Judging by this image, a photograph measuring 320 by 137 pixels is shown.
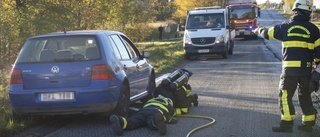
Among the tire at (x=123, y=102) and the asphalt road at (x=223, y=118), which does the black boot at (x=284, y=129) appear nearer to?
the asphalt road at (x=223, y=118)

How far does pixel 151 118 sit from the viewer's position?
648cm

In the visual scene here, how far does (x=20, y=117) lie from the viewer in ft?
22.8

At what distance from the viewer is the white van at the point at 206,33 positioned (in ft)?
66.5

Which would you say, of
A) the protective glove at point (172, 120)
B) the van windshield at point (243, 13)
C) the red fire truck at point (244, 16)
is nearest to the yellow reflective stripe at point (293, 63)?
the protective glove at point (172, 120)

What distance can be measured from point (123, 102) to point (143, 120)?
69cm

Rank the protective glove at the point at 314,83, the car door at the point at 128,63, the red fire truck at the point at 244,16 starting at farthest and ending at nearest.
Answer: the red fire truck at the point at 244,16 < the car door at the point at 128,63 < the protective glove at the point at 314,83

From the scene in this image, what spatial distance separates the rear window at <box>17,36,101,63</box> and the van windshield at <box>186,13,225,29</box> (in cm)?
1420

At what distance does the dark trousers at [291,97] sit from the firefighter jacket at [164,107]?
5.66 feet

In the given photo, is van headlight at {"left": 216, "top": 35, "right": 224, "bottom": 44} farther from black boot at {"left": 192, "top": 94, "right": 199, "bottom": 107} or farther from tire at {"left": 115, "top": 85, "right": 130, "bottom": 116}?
tire at {"left": 115, "top": 85, "right": 130, "bottom": 116}

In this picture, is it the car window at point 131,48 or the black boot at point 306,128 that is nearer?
the black boot at point 306,128

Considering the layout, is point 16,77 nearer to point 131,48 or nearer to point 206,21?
point 131,48

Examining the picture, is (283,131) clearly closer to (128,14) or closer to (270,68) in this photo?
(270,68)

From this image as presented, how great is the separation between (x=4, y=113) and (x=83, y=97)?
176 centimetres

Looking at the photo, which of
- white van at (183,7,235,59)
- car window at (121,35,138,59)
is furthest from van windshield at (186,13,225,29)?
car window at (121,35,138,59)
